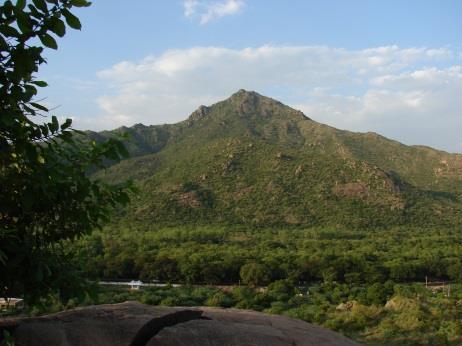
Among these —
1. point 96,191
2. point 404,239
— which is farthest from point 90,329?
point 404,239

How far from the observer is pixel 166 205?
67750 mm

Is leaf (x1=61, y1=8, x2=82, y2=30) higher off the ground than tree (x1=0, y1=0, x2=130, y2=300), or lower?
higher

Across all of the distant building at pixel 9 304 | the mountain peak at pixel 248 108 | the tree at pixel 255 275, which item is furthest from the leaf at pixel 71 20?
the mountain peak at pixel 248 108

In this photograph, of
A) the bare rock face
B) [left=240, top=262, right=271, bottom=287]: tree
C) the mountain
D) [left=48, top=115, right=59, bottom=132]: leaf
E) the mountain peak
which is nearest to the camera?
[left=48, top=115, right=59, bottom=132]: leaf

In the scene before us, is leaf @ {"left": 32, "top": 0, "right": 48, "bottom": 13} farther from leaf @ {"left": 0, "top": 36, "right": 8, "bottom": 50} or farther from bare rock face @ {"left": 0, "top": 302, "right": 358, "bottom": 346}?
bare rock face @ {"left": 0, "top": 302, "right": 358, "bottom": 346}

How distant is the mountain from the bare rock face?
5833 cm

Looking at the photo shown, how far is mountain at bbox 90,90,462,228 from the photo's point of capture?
67.9m

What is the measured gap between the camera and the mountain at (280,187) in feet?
223

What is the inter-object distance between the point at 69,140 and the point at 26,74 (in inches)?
18.6

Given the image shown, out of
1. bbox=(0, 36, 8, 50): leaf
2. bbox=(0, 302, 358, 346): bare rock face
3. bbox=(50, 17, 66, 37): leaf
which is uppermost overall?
bbox=(50, 17, 66, 37): leaf

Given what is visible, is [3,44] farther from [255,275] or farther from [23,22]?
[255,275]

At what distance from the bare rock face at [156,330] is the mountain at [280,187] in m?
58.3

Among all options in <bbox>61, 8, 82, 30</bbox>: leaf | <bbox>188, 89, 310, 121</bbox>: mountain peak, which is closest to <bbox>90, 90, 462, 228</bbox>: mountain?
<bbox>188, 89, 310, 121</bbox>: mountain peak

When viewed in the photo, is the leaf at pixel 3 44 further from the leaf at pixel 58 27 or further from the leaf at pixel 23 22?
the leaf at pixel 58 27
